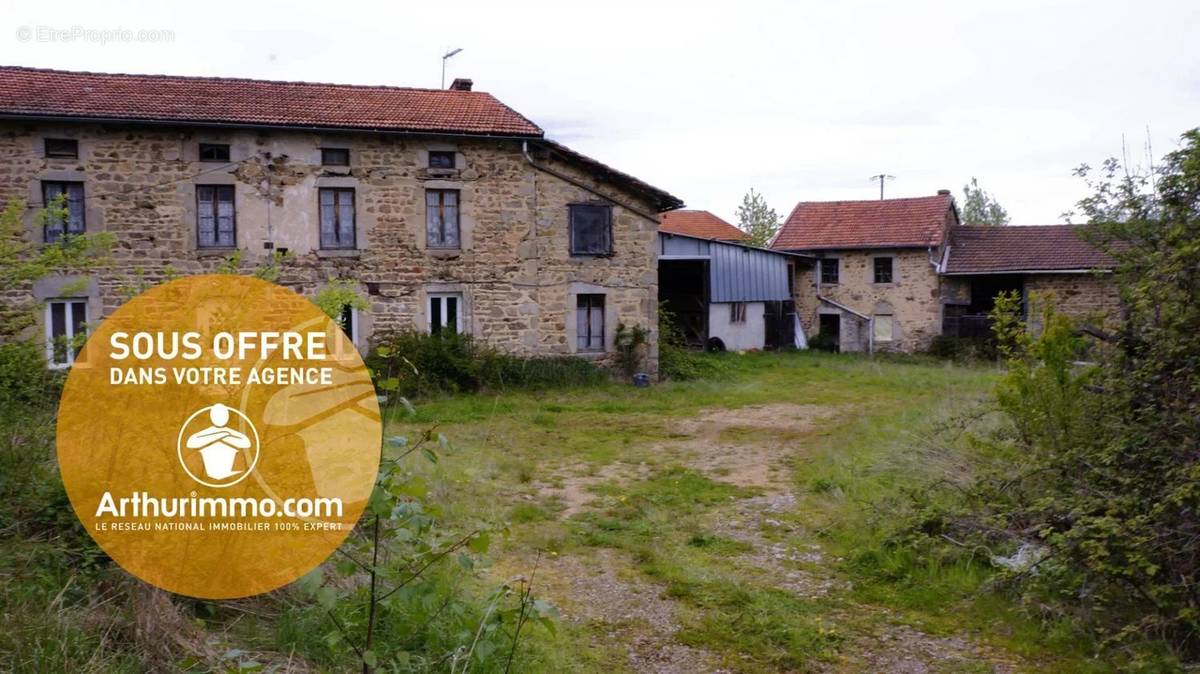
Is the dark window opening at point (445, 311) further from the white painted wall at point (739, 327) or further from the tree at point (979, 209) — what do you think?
the tree at point (979, 209)

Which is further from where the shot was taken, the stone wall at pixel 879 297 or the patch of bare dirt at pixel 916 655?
the stone wall at pixel 879 297

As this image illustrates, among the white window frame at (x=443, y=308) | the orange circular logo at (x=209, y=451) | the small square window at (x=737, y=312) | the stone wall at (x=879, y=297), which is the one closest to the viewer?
the orange circular logo at (x=209, y=451)

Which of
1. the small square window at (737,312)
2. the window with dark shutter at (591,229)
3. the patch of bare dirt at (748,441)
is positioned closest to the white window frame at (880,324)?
the small square window at (737,312)

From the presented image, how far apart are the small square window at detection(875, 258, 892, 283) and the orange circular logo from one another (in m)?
22.6

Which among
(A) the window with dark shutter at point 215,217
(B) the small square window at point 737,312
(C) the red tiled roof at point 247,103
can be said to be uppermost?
(C) the red tiled roof at point 247,103

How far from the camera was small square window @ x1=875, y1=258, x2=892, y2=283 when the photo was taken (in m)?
24.8

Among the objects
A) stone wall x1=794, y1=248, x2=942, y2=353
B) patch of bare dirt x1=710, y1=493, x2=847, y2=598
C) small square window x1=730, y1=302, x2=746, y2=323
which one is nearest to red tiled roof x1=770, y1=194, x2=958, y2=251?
stone wall x1=794, y1=248, x2=942, y2=353

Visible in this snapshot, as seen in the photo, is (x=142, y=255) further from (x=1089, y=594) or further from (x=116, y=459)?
(x=1089, y=594)

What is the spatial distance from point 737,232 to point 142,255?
2803cm

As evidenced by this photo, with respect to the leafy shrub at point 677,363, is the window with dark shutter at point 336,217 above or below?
above

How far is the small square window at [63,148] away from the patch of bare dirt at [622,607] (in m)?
11.9

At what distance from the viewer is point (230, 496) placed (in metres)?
4.11

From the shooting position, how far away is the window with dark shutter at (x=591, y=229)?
52.6 feet

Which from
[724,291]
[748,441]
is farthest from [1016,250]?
[748,441]
